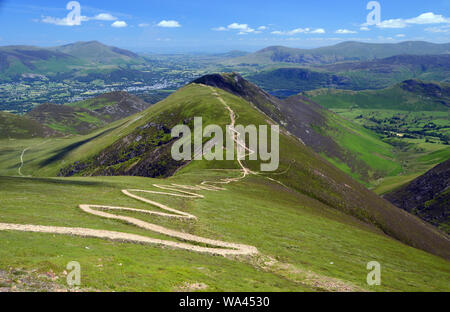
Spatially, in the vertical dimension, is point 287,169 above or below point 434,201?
above

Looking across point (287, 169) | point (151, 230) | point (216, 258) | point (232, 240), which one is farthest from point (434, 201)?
point (151, 230)

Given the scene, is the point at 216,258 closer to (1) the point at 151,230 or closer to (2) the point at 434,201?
(1) the point at 151,230

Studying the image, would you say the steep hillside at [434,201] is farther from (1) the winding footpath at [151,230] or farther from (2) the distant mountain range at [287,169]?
(1) the winding footpath at [151,230]

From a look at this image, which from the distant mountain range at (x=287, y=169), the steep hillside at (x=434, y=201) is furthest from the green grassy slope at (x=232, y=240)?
the steep hillside at (x=434, y=201)

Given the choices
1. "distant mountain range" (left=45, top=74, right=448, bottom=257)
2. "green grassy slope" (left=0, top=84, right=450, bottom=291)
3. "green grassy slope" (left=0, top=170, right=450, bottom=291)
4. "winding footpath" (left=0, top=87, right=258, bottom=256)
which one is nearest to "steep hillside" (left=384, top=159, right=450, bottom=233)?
"distant mountain range" (left=45, top=74, right=448, bottom=257)

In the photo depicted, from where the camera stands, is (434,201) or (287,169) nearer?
(287,169)

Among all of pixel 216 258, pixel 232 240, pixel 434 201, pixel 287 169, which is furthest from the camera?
pixel 434 201

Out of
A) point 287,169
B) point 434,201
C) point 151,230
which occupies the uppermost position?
point 151,230

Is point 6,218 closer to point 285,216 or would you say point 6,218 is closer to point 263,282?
point 263,282
